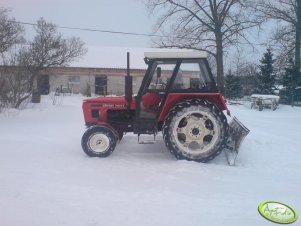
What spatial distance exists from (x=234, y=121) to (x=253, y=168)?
6.51 ft

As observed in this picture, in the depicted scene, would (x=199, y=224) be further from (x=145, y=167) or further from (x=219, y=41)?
(x=219, y=41)

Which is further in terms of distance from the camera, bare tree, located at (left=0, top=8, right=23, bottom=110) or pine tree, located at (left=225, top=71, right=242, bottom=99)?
pine tree, located at (left=225, top=71, right=242, bottom=99)

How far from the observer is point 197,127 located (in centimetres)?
659

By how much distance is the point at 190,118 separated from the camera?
6.57m

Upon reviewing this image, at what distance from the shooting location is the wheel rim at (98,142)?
6.74 metres

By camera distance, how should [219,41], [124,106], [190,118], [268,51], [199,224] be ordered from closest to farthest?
1. [199,224]
2. [190,118]
3. [124,106]
4. [268,51]
5. [219,41]

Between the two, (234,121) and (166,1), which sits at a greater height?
(166,1)

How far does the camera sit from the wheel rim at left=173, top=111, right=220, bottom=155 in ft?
21.3

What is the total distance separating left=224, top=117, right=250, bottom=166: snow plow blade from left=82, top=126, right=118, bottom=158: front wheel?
229 cm

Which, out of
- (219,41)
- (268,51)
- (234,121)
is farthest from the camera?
(219,41)

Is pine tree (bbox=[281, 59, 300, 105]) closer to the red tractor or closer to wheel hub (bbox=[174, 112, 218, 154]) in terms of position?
the red tractor

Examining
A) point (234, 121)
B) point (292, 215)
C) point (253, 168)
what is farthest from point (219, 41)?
point (292, 215)

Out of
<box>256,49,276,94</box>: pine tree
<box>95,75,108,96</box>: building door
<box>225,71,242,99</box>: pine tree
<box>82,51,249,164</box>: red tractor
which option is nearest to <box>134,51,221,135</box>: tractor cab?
<box>82,51,249,164</box>: red tractor

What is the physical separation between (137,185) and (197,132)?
1.96m
